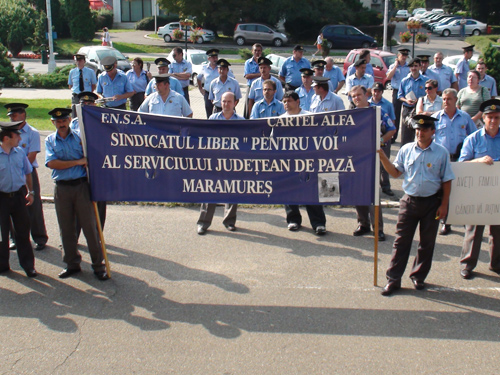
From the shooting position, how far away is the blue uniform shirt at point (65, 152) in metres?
6.55

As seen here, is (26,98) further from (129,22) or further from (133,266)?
(129,22)

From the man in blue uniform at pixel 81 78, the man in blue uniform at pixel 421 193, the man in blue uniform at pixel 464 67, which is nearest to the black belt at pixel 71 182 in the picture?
the man in blue uniform at pixel 421 193

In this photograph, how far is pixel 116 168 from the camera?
667cm

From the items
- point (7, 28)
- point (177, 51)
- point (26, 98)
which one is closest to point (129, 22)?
point (7, 28)

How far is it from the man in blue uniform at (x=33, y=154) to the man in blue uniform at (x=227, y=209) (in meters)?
2.15

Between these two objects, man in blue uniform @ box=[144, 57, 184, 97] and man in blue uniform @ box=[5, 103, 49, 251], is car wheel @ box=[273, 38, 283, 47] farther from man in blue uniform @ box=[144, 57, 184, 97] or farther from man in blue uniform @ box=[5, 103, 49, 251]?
man in blue uniform @ box=[5, 103, 49, 251]

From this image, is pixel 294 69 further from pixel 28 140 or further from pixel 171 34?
pixel 171 34

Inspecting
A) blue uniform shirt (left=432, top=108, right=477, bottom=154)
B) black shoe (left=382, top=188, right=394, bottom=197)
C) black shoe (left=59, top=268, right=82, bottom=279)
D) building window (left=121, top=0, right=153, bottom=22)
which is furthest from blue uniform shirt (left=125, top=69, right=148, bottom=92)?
building window (left=121, top=0, right=153, bottom=22)

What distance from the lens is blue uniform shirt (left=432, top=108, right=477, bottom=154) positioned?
8.08 metres

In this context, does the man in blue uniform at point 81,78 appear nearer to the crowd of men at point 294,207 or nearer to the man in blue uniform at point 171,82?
the man in blue uniform at point 171,82

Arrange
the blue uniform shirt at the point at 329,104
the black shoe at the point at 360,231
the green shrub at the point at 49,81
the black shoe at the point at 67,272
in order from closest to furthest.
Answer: the black shoe at the point at 67,272
the black shoe at the point at 360,231
the blue uniform shirt at the point at 329,104
the green shrub at the point at 49,81

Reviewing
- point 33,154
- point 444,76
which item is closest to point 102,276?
point 33,154

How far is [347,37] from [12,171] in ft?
131

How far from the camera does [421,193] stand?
614cm
